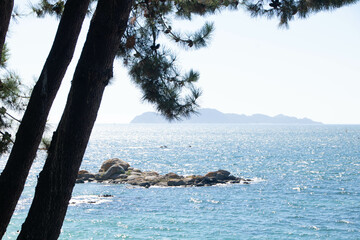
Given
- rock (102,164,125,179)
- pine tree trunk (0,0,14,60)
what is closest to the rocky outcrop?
rock (102,164,125,179)

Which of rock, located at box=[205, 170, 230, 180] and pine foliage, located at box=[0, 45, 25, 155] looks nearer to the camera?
pine foliage, located at box=[0, 45, 25, 155]

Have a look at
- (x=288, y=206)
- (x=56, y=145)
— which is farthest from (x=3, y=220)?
(x=288, y=206)

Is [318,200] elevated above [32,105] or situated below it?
below

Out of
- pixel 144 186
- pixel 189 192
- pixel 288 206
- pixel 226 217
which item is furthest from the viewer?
pixel 144 186

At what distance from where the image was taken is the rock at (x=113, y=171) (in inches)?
1430

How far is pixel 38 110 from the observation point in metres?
3.85

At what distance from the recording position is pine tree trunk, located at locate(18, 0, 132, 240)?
11.0ft

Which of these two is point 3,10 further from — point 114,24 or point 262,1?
point 262,1

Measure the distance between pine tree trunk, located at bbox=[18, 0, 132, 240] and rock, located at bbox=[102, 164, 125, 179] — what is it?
33.3 m

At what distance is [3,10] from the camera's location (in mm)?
3664

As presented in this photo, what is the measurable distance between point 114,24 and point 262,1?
349 centimetres

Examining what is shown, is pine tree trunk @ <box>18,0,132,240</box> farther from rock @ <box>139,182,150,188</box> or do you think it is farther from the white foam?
rock @ <box>139,182,150,188</box>

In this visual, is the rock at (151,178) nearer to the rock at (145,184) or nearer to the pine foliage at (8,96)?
the rock at (145,184)

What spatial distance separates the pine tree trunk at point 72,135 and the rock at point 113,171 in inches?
1313
